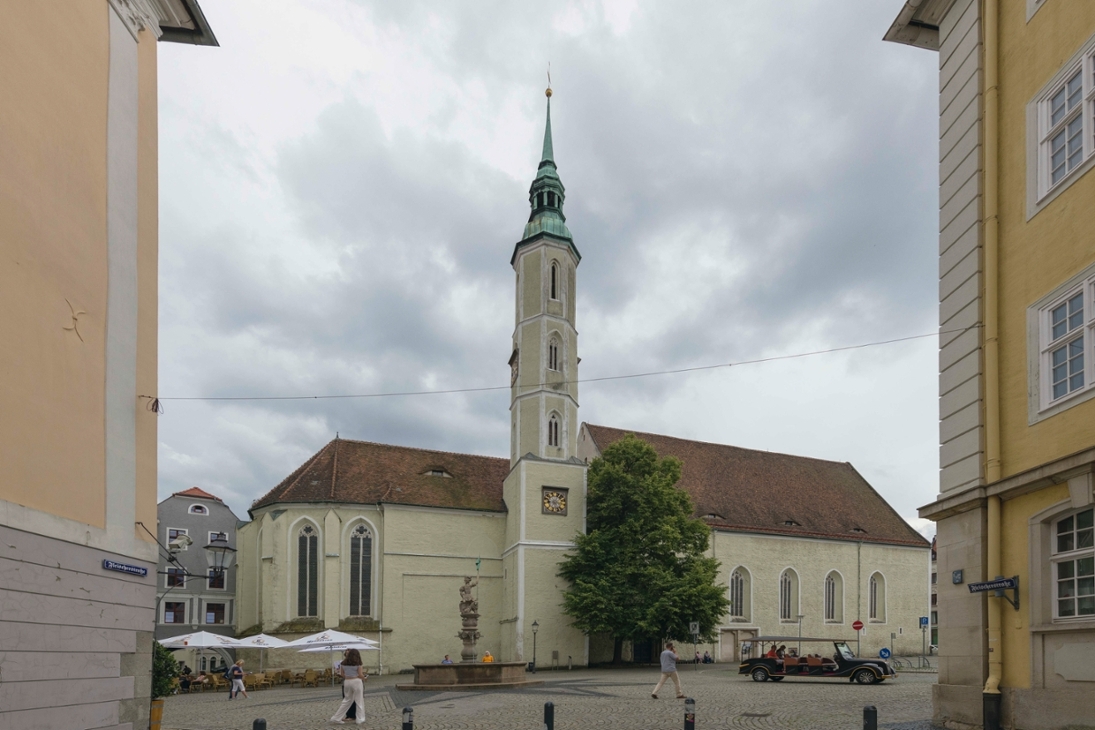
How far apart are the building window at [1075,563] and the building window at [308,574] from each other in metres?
36.6

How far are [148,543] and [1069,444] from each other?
43.9 feet

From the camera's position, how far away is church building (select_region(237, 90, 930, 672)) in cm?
A: 4359

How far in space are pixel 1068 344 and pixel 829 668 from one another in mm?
19391

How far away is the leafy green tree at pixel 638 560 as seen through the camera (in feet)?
132

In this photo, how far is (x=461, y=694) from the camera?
25.0 meters

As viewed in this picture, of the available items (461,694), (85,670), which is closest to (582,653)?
(461,694)

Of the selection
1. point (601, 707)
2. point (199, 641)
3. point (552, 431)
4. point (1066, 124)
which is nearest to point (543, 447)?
point (552, 431)

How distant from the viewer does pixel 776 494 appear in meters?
54.6

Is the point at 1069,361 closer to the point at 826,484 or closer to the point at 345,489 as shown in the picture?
the point at 345,489

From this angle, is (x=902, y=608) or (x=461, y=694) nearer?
(x=461, y=694)

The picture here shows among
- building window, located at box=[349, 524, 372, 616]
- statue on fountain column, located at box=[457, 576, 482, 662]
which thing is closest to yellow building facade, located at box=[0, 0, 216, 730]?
statue on fountain column, located at box=[457, 576, 482, 662]

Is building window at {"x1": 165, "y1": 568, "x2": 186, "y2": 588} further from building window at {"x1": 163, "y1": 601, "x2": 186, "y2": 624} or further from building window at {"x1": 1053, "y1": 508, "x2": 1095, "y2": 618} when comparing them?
building window at {"x1": 1053, "y1": 508, "x2": 1095, "y2": 618}

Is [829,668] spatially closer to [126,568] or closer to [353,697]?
[353,697]

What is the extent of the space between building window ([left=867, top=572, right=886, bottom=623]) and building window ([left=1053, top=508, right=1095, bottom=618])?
4375 cm
